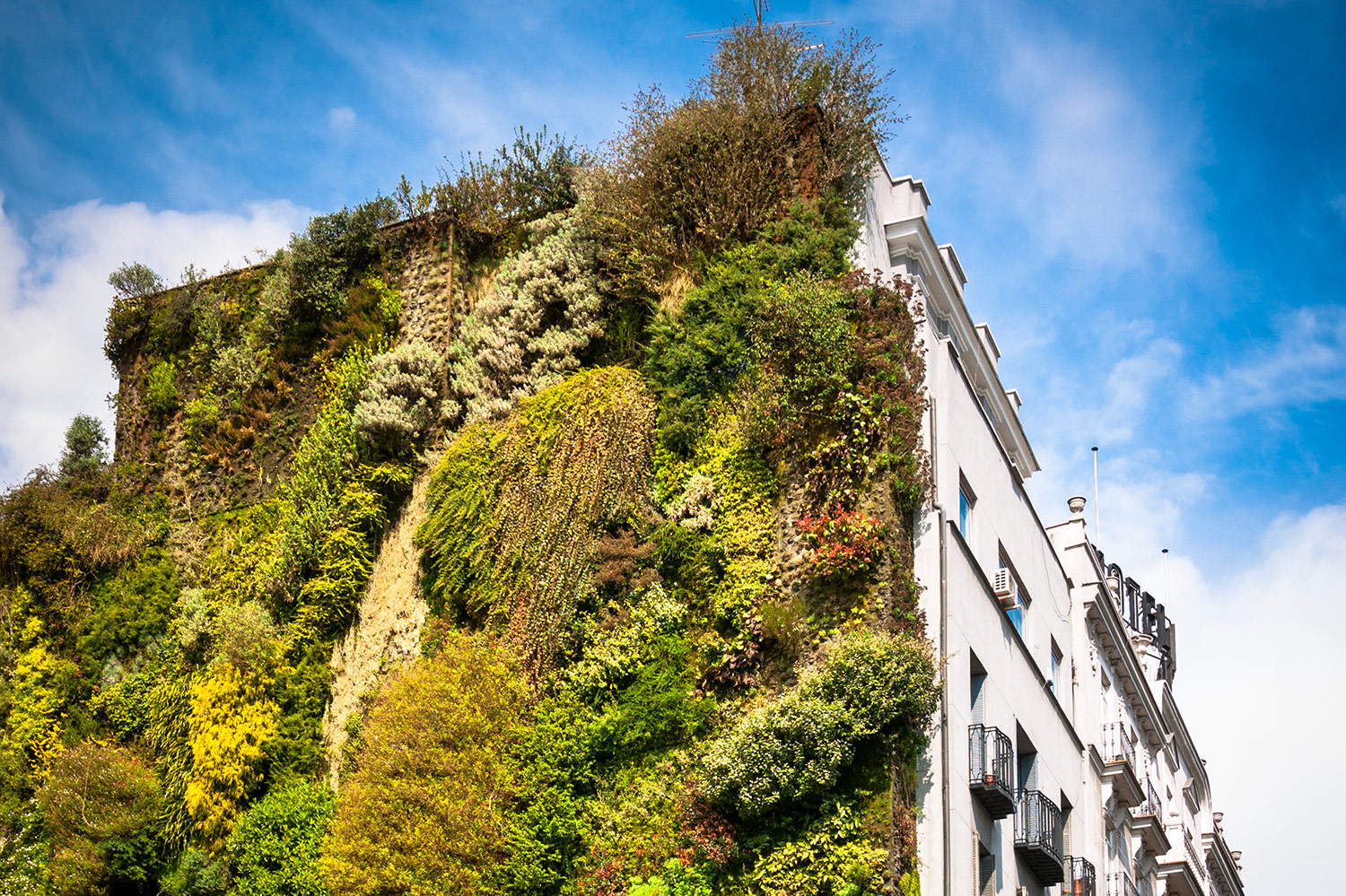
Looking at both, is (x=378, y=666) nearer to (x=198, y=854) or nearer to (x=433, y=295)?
(x=198, y=854)

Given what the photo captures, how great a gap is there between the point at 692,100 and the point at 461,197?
5697 mm

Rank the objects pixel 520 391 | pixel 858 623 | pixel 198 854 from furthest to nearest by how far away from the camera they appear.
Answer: pixel 520 391
pixel 198 854
pixel 858 623

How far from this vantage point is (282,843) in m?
21.8

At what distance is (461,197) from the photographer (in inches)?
1086

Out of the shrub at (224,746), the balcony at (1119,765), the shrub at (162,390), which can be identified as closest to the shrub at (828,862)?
the shrub at (224,746)

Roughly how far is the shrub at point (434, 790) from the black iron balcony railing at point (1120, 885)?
1525 centimetres

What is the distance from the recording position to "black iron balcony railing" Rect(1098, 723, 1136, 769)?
30.6 metres

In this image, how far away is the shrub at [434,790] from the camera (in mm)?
19125

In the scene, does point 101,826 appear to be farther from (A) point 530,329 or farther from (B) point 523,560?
(A) point 530,329

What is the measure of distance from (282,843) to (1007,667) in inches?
487

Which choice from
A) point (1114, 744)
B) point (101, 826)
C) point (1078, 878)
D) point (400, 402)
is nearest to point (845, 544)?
point (400, 402)

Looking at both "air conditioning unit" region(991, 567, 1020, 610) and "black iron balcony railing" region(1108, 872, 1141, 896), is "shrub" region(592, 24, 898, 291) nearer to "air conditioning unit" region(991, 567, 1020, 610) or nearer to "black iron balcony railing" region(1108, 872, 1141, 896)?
"air conditioning unit" region(991, 567, 1020, 610)

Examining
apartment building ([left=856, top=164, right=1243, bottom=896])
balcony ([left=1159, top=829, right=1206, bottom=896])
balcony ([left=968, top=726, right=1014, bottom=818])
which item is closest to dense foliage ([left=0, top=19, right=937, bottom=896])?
apartment building ([left=856, top=164, right=1243, bottom=896])

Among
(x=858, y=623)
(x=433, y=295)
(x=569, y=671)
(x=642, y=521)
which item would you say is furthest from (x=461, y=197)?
(x=858, y=623)
